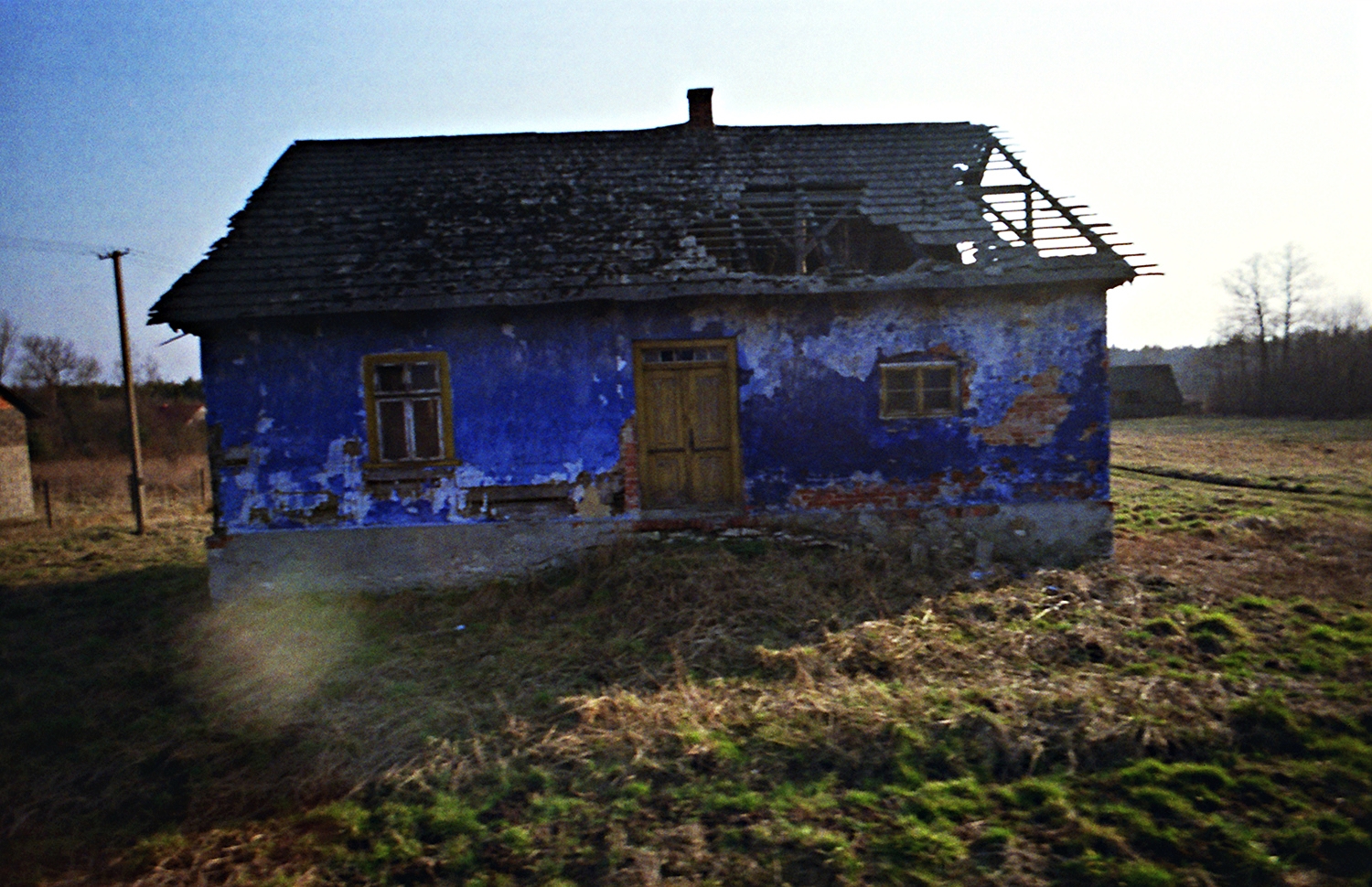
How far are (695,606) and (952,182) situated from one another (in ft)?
23.2

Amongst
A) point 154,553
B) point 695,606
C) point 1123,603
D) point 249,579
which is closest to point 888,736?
point 695,606

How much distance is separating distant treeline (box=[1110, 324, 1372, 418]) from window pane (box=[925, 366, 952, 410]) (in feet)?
133

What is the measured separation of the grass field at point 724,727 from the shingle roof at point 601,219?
3457 millimetres

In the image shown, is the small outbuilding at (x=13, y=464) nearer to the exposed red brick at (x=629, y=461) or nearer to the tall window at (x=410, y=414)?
the tall window at (x=410, y=414)

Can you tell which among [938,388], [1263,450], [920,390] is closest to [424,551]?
[920,390]

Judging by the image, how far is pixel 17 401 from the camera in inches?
888

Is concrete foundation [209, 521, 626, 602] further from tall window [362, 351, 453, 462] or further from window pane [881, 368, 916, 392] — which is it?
window pane [881, 368, 916, 392]

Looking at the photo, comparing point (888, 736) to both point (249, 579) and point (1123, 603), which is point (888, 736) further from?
point (249, 579)

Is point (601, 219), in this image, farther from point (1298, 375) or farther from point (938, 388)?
point (1298, 375)

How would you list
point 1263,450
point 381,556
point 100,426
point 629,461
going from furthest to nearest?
point 100,426 → point 1263,450 → point 629,461 → point 381,556

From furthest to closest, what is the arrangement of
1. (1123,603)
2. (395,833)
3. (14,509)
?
(14,509) → (1123,603) → (395,833)

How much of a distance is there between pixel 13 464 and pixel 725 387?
2235 cm

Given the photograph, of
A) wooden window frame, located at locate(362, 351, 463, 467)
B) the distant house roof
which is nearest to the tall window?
wooden window frame, located at locate(362, 351, 463, 467)

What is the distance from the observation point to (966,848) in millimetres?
4051
